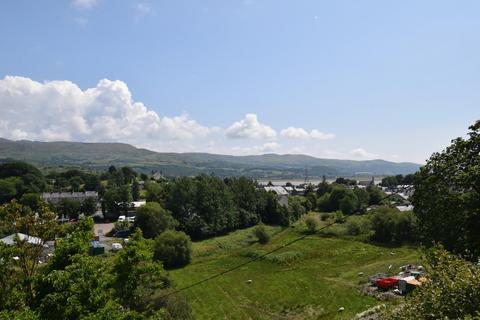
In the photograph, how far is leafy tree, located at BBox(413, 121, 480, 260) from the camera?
58.2 feet

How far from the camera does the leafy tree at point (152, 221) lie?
6081cm

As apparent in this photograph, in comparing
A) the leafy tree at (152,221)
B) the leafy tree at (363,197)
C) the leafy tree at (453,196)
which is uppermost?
the leafy tree at (453,196)

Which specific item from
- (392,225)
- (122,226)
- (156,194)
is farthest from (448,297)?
(156,194)

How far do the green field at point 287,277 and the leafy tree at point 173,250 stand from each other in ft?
4.43

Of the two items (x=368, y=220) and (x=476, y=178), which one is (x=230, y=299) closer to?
(x=476, y=178)

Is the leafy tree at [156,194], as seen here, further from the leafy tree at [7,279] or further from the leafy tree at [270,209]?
the leafy tree at [7,279]

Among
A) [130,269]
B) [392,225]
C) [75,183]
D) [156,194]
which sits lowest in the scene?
[75,183]

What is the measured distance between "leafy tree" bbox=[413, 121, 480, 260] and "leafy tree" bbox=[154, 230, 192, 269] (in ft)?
112

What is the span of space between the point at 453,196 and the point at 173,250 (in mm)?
36064

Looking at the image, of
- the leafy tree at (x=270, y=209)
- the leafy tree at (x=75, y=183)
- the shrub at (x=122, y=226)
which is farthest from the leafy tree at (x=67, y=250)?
the leafy tree at (x=75, y=183)

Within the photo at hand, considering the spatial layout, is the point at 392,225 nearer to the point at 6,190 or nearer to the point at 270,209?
the point at 270,209

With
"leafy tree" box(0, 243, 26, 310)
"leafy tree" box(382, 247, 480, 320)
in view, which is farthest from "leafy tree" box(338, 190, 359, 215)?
"leafy tree" box(382, 247, 480, 320)

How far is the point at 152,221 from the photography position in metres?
60.8

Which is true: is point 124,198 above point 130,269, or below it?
below
